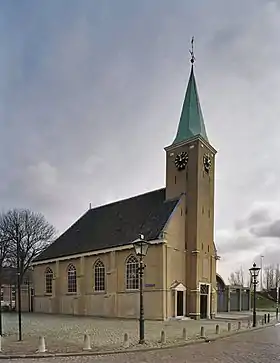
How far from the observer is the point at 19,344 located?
53.7 feet

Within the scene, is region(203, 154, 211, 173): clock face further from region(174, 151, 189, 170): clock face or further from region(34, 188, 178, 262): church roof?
region(34, 188, 178, 262): church roof

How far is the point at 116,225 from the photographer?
43.3m

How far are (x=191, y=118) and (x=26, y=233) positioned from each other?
29.8m

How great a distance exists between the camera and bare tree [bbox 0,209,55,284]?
56.2m

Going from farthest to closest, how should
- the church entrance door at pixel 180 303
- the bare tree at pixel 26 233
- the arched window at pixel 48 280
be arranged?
the bare tree at pixel 26 233, the arched window at pixel 48 280, the church entrance door at pixel 180 303

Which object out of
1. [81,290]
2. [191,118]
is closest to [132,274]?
[81,290]

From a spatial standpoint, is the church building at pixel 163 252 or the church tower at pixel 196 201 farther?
the church tower at pixel 196 201

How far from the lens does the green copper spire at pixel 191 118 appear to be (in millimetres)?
41375

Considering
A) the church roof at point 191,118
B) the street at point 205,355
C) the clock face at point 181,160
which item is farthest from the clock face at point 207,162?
the street at point 205,355

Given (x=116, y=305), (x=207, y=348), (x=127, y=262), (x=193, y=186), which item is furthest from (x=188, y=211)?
(x=207, y=348)

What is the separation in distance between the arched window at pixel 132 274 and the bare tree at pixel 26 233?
896 inches

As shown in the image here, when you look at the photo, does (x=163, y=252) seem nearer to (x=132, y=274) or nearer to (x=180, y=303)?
(x=132, y=274)

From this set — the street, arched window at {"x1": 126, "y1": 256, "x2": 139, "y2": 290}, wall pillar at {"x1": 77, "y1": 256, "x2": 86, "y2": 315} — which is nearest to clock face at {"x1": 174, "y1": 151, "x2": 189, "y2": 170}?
arched window at {"x1": 126, "y1": 256, "x2": 139, "y2": 290}

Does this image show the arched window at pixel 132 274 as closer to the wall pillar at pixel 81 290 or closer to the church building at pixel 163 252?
the church building at pixel 163 252
